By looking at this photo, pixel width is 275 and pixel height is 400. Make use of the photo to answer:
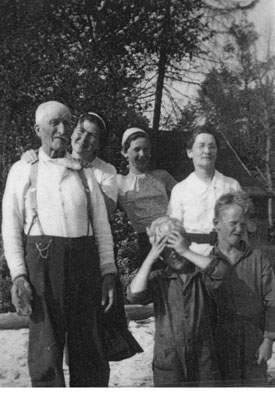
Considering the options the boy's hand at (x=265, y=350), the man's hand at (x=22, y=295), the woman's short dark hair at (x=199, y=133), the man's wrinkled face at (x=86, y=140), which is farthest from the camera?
the woman's short dark hair at (x=199, y=133)

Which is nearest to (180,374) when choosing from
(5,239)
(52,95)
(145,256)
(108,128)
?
(145,256)

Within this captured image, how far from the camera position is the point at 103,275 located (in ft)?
6.83

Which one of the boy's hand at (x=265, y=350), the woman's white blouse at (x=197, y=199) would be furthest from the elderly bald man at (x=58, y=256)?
the boy's hand at (x=265, y=350)

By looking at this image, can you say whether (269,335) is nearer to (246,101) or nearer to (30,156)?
(246,101)

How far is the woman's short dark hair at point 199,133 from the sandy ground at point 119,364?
0.78 m

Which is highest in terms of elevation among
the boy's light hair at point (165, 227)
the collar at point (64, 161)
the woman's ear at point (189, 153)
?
the woman's ear at point (189, 153)

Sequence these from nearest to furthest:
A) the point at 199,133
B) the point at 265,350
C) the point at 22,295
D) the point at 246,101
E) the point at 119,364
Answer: the point at 22,295
the point at 265,350
the point at 119,364
the point at 199,133
the point at 246,101

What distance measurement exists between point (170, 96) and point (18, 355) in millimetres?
1313

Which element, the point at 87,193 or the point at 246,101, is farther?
the point at 246,101

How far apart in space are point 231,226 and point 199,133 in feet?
1.48

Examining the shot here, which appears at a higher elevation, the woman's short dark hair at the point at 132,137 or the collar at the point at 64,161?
the woman's short dark hair at the point at 132,137

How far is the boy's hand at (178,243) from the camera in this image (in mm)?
2045

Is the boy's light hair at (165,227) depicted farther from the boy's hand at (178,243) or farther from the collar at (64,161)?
the collar at (64,161)

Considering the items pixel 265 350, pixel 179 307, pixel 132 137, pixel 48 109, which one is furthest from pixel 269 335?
pixel 48 109
